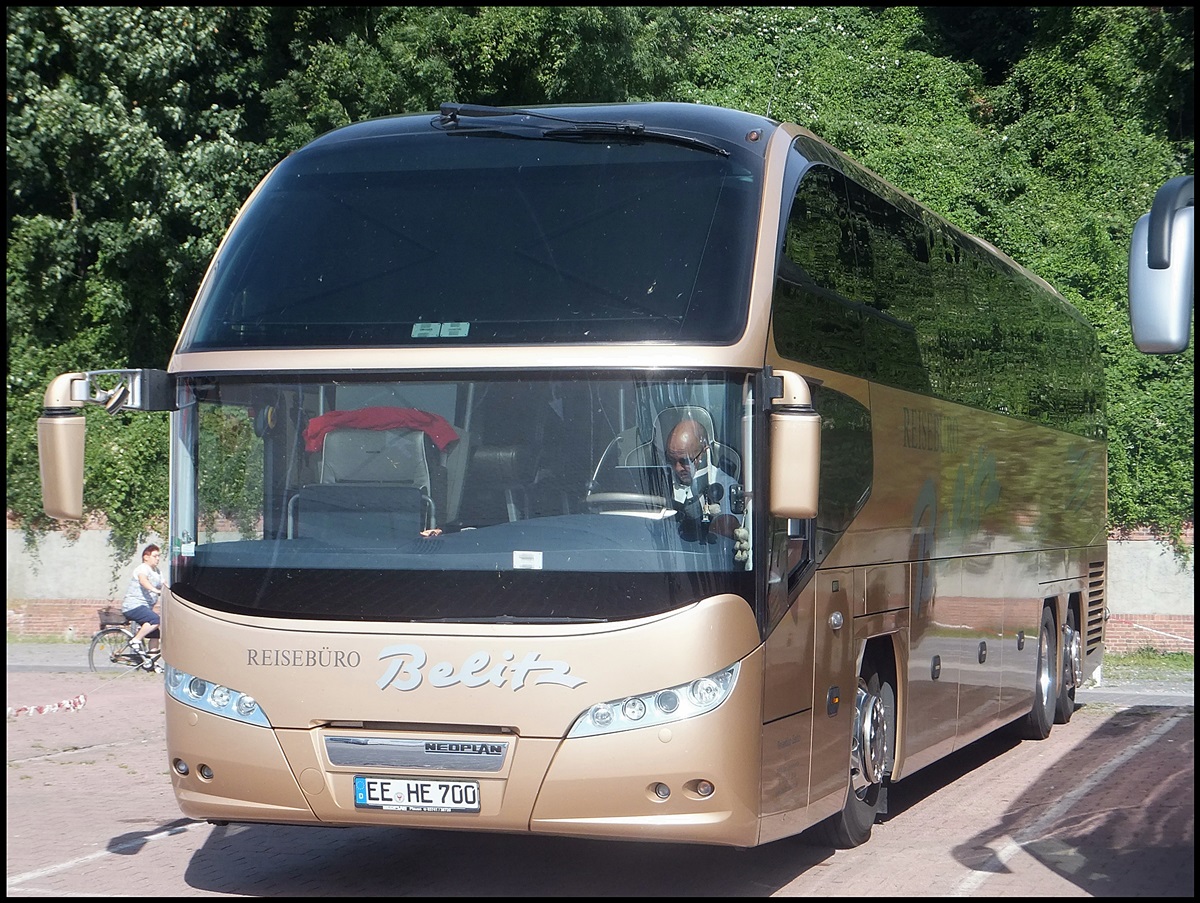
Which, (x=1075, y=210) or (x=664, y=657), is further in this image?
(x=1075, y=210)

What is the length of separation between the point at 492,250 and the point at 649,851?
3645 millimetres

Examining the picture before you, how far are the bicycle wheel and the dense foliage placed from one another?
408cm

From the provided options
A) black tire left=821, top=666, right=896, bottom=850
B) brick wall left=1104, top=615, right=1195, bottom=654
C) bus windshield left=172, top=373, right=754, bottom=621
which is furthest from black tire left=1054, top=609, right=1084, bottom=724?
bus windshield left=172, top=373, right=754, bottom=621

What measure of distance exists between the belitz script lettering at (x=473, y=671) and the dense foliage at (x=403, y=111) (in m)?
15.1

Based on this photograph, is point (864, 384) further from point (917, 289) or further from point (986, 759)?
point (986, 759)

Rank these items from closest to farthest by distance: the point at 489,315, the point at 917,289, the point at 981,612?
1. the point at 489,315
2. the point at 917,289
3. the point at 981,612

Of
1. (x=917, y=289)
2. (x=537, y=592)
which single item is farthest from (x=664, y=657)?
(x=917, y=289)

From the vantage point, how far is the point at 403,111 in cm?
2280

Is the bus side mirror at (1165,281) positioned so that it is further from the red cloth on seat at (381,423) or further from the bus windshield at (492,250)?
the red cloth on seat at (381,423)

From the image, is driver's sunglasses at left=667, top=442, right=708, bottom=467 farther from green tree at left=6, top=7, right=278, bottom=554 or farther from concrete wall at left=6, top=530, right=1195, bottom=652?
concrete wall at left=6, top=530, right=1195, bottom=652

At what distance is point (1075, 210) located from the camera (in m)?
26.9

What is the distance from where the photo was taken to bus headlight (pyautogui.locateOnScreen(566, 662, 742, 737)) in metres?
6.68

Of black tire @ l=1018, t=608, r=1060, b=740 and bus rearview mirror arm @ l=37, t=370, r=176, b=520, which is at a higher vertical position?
bus rearview mirror arm @ l=37, t=370, r=176, b=520

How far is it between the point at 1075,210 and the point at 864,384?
64.7ft
